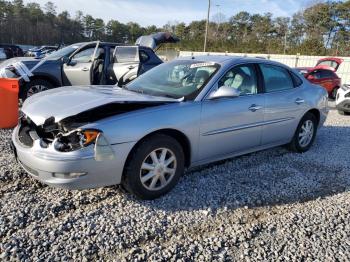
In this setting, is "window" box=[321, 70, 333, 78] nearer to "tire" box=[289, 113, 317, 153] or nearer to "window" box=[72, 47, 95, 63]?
"tire" box=[289, 113, 317, 153]

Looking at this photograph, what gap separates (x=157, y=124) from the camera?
340 centimetres

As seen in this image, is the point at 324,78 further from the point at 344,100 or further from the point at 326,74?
the point at 344,100

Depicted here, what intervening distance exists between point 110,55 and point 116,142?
18.0ft

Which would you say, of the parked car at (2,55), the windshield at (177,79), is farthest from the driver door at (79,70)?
the parked car at (2,55)

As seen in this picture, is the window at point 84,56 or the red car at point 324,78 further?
the red car at point 324,78

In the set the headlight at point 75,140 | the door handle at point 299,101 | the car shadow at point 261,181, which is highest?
the door handle at point 299,101

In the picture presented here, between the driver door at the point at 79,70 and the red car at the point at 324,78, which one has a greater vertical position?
the driver door at the point at 79,70

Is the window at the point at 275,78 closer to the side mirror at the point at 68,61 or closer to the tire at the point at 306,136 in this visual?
the tire at the point at 306,136

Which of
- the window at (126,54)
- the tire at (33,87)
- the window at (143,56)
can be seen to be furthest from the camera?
the window at (143,56)

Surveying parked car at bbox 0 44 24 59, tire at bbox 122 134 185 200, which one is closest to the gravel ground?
tire at bbox 122 134 185 200

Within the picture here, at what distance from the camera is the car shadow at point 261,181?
3625 mm

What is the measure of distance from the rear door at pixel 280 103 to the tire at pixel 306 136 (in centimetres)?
19

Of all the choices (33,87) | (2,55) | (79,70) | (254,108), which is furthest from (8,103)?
(2,55)

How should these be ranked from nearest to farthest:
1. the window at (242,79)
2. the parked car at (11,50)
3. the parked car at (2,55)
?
the window at (242,79) < the parked car at (2,55) < the parked car at (11,50)
